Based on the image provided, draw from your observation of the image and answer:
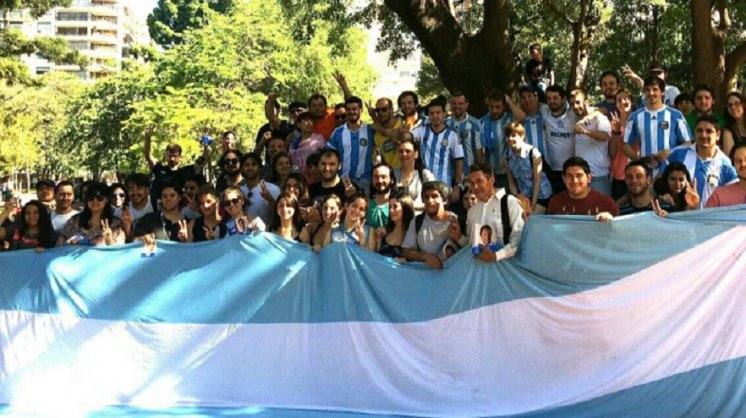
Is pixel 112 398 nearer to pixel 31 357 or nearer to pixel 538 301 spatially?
pixel 31 357

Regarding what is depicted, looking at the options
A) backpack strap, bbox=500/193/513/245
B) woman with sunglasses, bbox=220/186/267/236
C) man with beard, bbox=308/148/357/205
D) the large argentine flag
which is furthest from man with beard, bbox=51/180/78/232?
backpack strap, bbox=500/193/513/245

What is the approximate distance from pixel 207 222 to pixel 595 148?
3.90m

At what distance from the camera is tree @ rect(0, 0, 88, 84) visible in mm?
34188

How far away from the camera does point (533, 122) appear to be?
884 centimetres

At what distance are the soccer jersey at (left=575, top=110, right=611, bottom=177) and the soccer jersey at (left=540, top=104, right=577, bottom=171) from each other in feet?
0.53

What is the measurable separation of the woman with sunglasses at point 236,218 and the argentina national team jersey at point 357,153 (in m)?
1.95

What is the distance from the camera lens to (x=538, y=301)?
628 cm

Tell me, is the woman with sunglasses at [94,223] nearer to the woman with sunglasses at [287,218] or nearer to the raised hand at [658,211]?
the woman with sunglasses at [287,218]

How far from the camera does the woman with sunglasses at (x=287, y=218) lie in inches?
288

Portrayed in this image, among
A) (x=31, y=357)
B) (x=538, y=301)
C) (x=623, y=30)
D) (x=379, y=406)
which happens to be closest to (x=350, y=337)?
(x=379, y=406)

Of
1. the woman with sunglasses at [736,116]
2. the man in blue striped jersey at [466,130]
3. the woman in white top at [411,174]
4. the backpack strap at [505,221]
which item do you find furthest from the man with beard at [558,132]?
the backpack strap at [505,221]

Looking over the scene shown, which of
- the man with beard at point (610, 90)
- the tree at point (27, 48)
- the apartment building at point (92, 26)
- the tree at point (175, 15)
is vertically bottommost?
the man with beard at point (610, 90)

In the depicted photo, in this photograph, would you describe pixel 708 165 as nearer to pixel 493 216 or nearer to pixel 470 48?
pixel 493 216

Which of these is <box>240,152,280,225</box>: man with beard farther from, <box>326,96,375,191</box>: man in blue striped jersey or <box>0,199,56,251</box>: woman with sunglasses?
<box>0,199,56,251</box>: woman with sunglasses
